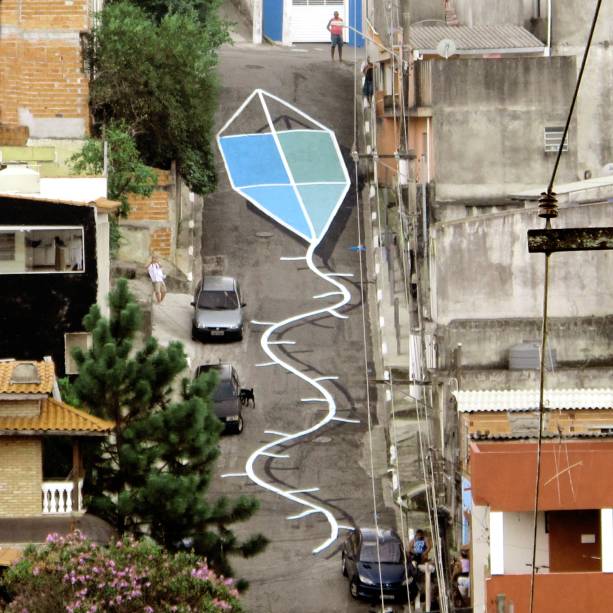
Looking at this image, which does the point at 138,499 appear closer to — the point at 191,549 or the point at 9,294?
the point at 191,549

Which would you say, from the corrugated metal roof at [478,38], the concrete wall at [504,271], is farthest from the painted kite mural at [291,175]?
the concrete wall at [504,271]

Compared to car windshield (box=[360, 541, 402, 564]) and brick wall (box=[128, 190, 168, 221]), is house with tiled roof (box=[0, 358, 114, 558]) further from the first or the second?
brick wall (box=[128, 190, 168, 221])

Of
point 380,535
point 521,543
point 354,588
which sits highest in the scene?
point 521,543

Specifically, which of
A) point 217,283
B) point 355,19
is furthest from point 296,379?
point 355,19

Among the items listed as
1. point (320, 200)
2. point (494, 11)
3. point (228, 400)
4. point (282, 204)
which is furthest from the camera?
point (494, 11)

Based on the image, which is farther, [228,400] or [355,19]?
[355,19]

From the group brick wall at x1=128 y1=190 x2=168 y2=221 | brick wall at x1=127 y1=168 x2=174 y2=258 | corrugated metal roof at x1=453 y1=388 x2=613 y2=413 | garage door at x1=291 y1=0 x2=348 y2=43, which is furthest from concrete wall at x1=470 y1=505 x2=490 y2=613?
garage door at x1=291 y1=0 x2=348 y2=43

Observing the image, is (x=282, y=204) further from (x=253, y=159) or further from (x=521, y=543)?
(x=521, y=543)
